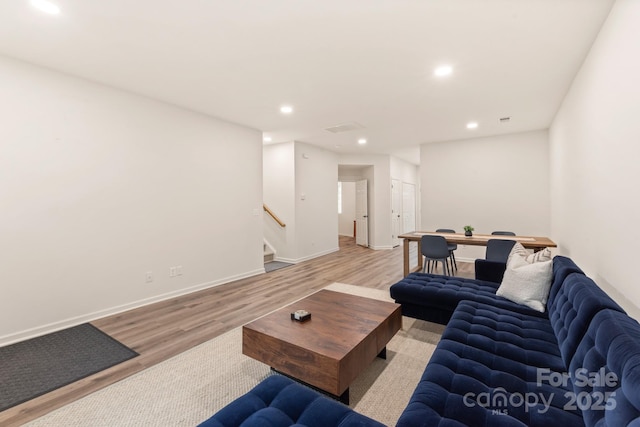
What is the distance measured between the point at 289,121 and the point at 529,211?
502cm

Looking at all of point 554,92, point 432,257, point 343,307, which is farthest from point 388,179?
point 343,307

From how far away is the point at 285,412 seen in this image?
48.9 inches

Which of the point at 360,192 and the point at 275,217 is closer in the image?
the point at 275,217

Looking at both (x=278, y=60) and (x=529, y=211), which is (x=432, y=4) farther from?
(x=529, y=211)

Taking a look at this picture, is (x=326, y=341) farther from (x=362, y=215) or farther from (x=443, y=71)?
(x=362, y=215)

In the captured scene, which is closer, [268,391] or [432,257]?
[268,391]

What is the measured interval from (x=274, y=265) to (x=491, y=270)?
410 centimetres

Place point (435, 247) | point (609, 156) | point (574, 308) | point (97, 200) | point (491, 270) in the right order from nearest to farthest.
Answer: point (574, 308) < point (609, 156) < point (491, 270) < point (97, 200) < point (435, 247)

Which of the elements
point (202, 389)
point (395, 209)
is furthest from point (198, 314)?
point (395, 209)

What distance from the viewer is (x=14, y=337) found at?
2721mm

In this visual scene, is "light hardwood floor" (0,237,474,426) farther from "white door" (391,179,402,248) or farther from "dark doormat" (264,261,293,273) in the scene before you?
"white door" (391,179,402,248)

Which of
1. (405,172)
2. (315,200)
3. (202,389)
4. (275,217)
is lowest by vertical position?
(202,389)

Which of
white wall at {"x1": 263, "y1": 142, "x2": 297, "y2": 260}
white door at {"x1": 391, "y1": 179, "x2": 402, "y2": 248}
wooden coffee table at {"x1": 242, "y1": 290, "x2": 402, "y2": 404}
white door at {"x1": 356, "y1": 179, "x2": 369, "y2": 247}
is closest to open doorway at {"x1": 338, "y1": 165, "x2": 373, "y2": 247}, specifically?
white door at {"x1": 356, "y1": 179, "x2": 369, "y2": 247}

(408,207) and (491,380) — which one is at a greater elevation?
(408,207)
